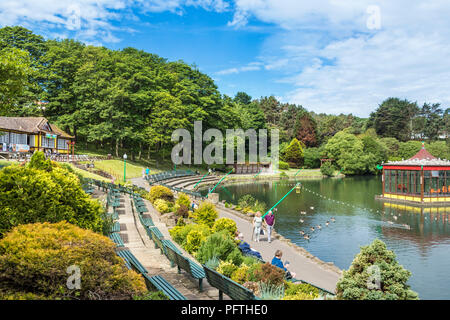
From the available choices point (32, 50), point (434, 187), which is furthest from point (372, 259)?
point (32, 50)

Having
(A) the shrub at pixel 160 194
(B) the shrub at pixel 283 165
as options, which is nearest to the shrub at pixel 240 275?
(A) the shrub at pixel 160 194

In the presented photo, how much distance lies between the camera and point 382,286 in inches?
245

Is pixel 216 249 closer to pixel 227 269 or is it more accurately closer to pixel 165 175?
pixel 227 269

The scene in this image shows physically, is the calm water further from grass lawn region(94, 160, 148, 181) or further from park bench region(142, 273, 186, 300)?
grass lawn region(94, 160, 148, 181)

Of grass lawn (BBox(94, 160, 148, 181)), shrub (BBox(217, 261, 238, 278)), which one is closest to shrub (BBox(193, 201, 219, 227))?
shrub (BBox(217, 261, 238, 278))

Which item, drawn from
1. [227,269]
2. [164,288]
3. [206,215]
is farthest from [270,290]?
[206,215]

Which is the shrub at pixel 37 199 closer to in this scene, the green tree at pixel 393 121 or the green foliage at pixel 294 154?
the green foliage at pixel 294 154

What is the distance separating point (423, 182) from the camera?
33.6 metres

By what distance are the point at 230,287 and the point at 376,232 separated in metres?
17.5

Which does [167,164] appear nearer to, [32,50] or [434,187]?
[32,50]

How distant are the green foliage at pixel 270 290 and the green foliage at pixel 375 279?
52.8 inches

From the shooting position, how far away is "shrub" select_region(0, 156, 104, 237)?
7.16 meters

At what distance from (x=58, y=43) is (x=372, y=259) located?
204 feet

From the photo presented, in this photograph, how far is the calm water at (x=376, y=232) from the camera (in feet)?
45.4
